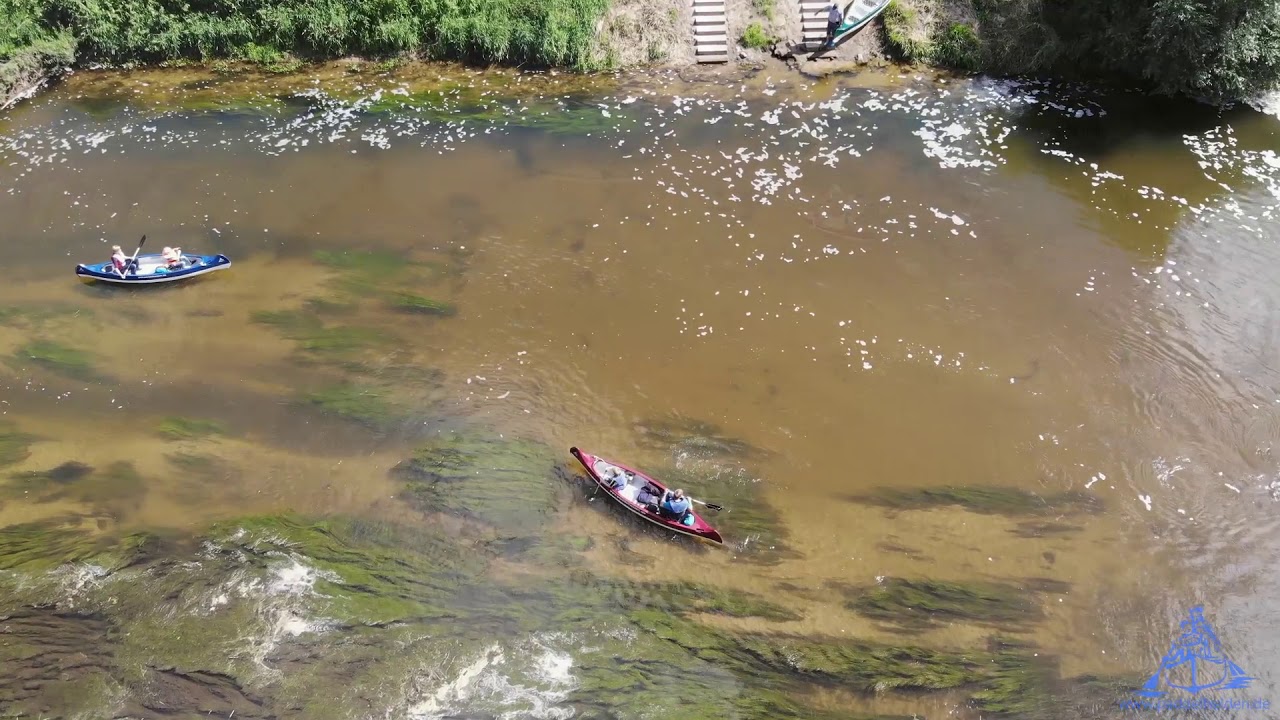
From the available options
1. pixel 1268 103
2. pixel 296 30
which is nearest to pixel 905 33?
pixel 1268 103

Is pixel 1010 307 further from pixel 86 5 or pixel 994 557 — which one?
pixel 86 5

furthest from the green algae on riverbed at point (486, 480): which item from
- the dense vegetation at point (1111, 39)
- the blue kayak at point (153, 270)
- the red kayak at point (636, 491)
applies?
the dense vegetation at point (1111, 39)

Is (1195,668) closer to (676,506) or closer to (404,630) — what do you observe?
(676,506)

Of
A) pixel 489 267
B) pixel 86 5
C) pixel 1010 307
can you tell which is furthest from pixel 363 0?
pixel 1010 307

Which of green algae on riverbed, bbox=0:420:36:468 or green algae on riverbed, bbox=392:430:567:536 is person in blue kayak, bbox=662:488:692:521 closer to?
green algae on riverbed, bbox=392:430:567:536

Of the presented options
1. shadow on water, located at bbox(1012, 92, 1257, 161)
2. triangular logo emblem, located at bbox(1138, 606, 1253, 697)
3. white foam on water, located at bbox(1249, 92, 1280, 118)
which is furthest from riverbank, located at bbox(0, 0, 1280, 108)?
triangular logo emblem, located at bbox(1138, 606, 1253, 697)

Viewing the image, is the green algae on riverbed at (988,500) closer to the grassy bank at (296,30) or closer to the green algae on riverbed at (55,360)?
the grassy bank at (296,30)
